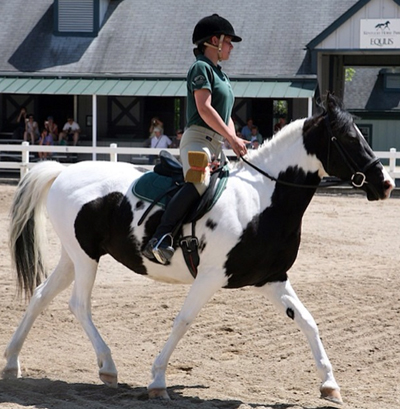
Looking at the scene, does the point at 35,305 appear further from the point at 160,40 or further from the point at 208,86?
the point at 160,40

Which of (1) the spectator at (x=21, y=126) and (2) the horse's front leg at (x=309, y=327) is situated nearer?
(2) the horse's front leg at (x=309, y=327)

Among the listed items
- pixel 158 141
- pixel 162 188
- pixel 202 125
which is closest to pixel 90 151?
pixel 158 141

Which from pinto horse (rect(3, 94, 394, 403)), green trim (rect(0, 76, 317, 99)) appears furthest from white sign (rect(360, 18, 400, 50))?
pinto horse (rect(3, 94, 394, 403))

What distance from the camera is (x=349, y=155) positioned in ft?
18.0

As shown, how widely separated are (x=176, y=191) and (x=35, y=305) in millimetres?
1463

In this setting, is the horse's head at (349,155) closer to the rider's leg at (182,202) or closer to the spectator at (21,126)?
the rider's leg at (182,202)

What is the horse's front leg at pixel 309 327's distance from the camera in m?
5.51

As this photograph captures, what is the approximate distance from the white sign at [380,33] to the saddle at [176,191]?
19.3 meters

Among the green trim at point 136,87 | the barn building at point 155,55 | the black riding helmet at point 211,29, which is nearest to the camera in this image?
the black riding helmet at point 211,29

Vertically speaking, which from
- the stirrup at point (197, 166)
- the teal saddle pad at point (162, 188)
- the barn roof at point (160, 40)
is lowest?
the teal saddle pad at point (162, 188)

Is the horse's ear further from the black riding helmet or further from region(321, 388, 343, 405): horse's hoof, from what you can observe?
region(321, 388, 343, 405): horse's hoof

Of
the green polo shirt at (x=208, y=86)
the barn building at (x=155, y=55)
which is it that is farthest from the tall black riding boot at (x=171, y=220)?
the barn building at (x=155, y=55)

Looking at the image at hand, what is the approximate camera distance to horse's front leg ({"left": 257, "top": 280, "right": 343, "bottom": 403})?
5.51m

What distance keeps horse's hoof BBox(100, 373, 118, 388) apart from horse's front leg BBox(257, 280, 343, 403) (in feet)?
3.89
